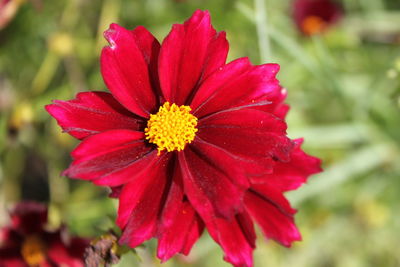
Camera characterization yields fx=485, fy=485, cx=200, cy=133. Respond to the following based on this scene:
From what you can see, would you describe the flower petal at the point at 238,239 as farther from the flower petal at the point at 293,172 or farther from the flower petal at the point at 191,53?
the flower petal at the point at 191,53

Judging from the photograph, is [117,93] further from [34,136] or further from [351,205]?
[351,205]

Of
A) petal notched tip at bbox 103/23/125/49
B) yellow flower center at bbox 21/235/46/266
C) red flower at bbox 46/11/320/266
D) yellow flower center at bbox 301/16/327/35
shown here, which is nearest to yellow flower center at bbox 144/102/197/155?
red flower at bbox 46/11/320/266

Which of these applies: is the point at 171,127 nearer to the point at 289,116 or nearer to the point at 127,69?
the point at 127,69

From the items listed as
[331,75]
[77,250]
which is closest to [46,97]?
[77,250]

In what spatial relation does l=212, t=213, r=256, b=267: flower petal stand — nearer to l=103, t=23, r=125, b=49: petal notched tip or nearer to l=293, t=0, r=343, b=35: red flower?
l=103, t=23, r=125, b=49: petal notched tip

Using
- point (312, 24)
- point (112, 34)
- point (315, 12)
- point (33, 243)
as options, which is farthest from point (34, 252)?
point (315, 12)

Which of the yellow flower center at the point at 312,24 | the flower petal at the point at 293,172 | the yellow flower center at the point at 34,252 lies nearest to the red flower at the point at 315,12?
the yellow flower center at the point at 312,24
